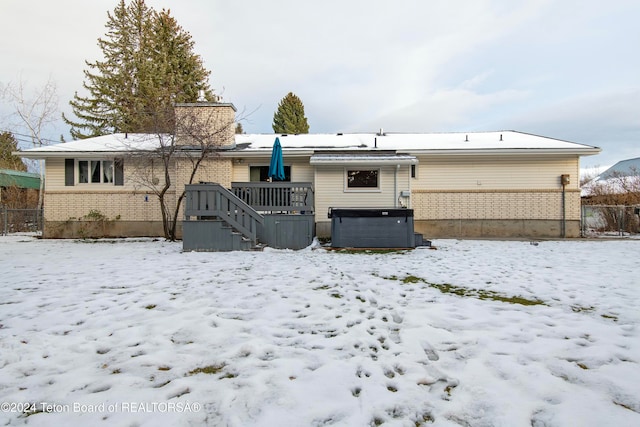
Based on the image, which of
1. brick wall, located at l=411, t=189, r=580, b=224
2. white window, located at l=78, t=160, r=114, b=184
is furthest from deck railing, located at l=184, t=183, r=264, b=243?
brick wall, located at l=411, t=189, r=580, b=224

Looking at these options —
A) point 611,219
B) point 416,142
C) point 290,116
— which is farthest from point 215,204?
point 290,116

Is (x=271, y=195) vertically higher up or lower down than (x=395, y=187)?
lower down

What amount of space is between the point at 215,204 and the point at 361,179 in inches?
232

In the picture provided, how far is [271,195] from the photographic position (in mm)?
9969

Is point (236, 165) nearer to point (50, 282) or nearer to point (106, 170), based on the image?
point (106, 170)

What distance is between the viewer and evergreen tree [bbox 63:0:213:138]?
2530 centimetres

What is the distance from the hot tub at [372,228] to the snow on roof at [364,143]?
14.5 ft

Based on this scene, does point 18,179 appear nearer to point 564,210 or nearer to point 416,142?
point 416,142

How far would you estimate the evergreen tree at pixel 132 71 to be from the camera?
83.0 ft

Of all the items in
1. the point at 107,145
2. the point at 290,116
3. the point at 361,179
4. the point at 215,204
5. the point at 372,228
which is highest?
the point at 290,116

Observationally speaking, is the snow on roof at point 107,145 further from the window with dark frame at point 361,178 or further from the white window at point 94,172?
the window with dark frame at point 361,178

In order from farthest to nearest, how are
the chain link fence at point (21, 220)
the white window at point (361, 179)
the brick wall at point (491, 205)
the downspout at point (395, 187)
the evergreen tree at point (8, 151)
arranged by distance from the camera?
the evergreen tree at point (8, 151) → the chain link fence at point (21, 220) → the brick wall at point (491, 205) → the white window at point (361, 179) → the downspout at point (395, 187)

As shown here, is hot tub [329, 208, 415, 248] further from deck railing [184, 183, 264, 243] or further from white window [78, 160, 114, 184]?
white window [78, 160, 114, 184]

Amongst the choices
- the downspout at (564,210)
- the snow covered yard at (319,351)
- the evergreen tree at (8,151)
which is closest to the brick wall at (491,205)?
the downspout at (564,210)
